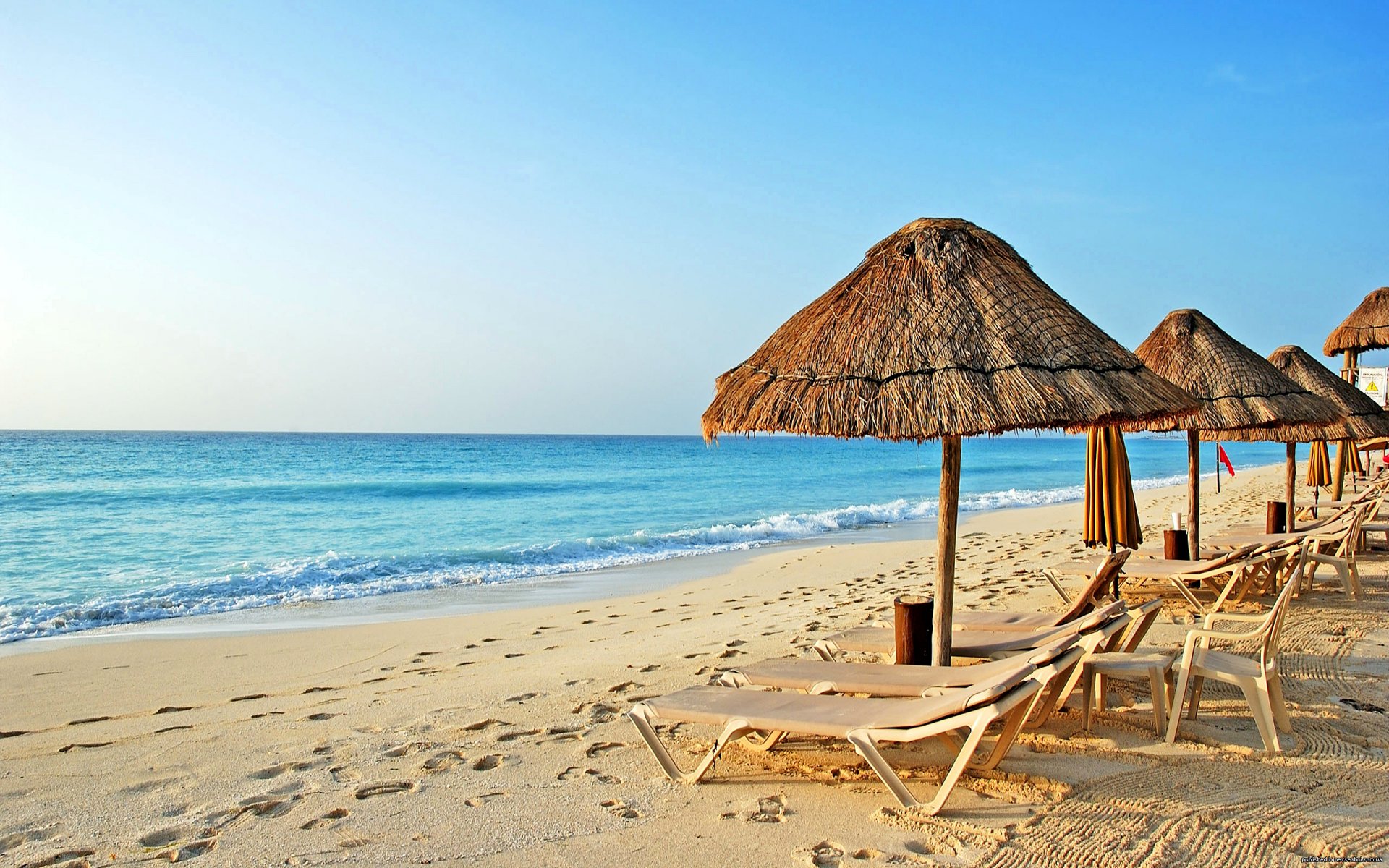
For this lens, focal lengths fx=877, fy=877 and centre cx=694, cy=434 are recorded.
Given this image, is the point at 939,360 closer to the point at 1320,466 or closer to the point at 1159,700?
the point at 1159,700

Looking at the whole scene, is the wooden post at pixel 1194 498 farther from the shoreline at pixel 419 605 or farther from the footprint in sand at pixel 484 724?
the footprint in sand at pixel 484 724

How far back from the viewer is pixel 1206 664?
398cm

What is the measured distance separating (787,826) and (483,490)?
27898 mm

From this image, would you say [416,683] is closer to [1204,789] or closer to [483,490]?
[1204,789]

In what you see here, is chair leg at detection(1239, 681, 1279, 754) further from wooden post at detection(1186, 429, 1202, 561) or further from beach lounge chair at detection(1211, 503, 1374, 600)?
wooden post at detection(1186, 429, 1202, 561)

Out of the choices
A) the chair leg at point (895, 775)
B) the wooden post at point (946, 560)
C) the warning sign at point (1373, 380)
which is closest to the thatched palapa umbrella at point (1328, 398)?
the wooden post at point (946, 560)

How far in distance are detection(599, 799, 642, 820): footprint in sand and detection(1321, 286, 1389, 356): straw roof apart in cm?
1980

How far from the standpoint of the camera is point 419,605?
10.2 meters

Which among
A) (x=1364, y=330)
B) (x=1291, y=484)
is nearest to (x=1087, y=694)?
(x=1291, y=484)

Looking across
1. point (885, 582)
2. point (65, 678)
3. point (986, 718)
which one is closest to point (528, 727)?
point (986, 718)

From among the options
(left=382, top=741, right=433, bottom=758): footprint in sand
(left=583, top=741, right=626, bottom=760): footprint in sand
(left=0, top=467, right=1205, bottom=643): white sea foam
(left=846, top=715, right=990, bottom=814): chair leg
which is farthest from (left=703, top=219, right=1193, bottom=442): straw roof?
(left=0, top=467, right=1205, bottom=643): white sea foam

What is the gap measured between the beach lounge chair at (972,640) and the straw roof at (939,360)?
113cm

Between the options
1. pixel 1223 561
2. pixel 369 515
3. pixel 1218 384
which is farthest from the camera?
pixel 369 515

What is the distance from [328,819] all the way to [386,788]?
1.08ft
